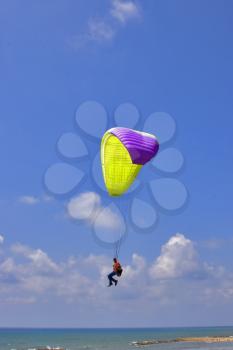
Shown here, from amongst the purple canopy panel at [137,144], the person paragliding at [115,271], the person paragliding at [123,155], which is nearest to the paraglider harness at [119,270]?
the person paragliding at [115,271]

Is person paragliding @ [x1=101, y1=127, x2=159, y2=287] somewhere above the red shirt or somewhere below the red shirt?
above

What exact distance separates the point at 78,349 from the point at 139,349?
31.7ft

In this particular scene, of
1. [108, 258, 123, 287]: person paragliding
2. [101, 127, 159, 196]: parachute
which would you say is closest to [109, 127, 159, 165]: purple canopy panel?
[101, 127, 159, 196]: parachute

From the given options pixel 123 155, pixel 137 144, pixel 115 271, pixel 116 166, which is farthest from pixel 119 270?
pixel 137 144

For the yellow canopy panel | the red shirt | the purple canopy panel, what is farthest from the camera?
the yellow canopy panel

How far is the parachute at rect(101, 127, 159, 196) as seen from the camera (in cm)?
2061

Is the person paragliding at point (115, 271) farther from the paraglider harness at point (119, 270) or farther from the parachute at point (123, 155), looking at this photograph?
the parachute at point (123, 155)

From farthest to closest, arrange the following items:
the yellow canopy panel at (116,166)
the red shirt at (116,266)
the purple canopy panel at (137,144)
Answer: the yellow canopy panel at (116,166) < the purple canopy panel at (137,144) < the red shirt at (116,266)

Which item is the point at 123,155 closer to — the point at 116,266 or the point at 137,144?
the point at 137,144

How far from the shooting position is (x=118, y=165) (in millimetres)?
20812

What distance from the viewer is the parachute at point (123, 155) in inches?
811

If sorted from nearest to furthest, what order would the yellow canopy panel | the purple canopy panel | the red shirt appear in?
the red shirt < the purple canopy panel < the yellow canopy panel

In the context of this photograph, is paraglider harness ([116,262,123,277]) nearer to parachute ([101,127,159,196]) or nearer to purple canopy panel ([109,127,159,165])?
parachute ([101,127,159,196])

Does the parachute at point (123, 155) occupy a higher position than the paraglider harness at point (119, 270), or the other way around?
the parachute at point (123, 155)
